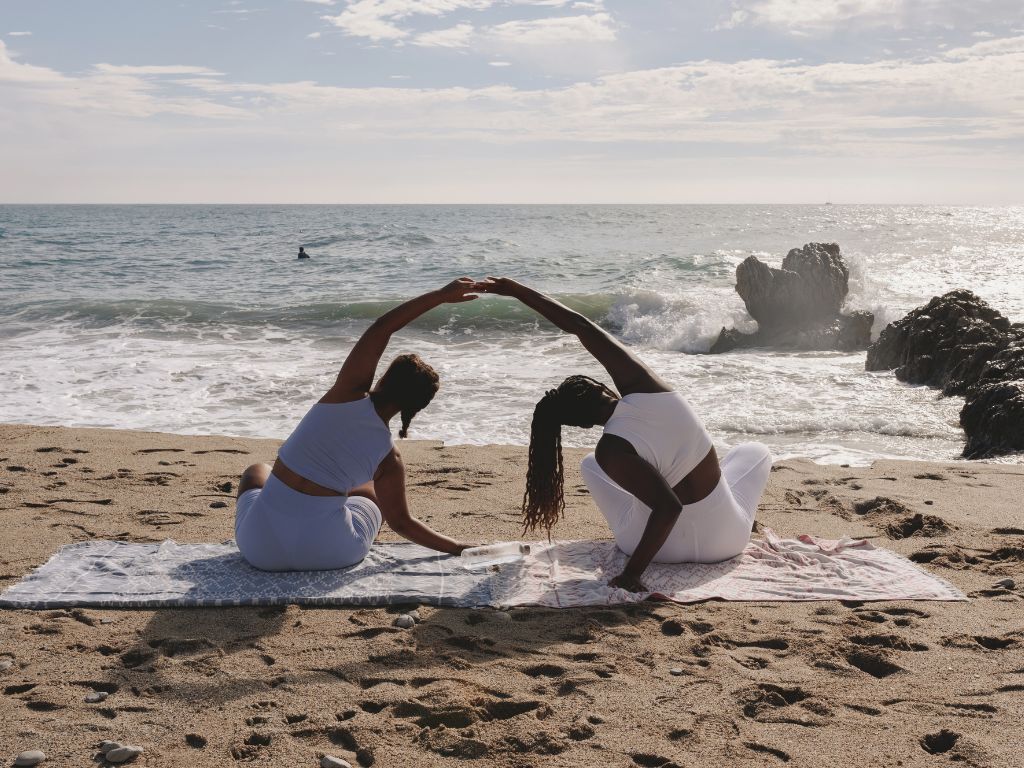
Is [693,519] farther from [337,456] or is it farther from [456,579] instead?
[337,456]

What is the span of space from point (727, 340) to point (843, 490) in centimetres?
954

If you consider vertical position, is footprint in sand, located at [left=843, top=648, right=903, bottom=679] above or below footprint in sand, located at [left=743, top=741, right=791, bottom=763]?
above

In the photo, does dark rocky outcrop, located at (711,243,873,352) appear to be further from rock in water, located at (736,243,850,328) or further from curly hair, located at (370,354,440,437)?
curly hair, located at (370,354,440,437)

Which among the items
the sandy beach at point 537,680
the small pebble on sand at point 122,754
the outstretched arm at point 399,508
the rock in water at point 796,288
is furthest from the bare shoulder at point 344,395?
the rock in water at point 796,288

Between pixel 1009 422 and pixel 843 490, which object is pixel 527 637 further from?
pixel 1009 422

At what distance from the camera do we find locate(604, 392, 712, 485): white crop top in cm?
420

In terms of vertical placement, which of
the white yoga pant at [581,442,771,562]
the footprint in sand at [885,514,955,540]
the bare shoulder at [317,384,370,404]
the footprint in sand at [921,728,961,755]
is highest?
the bare shoulder at [317,384,370,404]

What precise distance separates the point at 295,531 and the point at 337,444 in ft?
1.63

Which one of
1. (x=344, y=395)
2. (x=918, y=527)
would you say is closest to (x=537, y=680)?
(x=344, y=395)

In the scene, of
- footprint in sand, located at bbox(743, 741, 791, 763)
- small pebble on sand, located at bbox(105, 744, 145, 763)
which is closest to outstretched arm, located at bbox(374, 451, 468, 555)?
small pebble on sand, located at bbox(105, 744, 145, 763)

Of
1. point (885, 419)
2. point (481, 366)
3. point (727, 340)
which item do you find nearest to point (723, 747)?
point (885, 419)

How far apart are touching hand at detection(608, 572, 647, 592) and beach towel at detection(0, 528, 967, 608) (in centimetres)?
5

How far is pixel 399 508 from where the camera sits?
4691 millimetres

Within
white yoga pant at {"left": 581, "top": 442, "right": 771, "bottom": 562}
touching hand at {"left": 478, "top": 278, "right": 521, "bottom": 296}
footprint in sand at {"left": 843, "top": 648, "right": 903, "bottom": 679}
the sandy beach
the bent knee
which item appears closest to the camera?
the sandy beach
